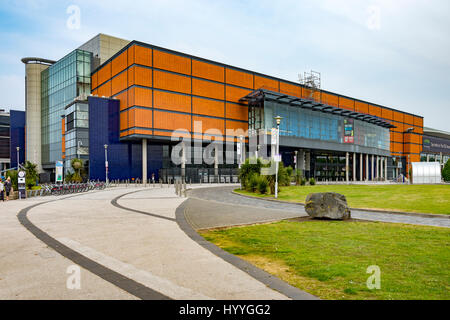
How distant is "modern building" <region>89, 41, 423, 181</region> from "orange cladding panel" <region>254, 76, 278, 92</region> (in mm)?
217

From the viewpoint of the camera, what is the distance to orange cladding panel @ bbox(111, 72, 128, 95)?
52.3 metres

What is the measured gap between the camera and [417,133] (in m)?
104

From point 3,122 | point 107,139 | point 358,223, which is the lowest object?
point 358,223

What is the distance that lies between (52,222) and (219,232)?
614cm

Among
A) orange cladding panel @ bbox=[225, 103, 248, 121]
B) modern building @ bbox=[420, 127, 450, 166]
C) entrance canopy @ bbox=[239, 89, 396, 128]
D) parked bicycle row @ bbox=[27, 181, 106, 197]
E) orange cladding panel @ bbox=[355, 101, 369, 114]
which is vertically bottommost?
parked bicycle row @ bbox=[27, 181, 106, 197]

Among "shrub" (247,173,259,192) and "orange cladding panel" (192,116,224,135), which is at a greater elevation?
"orange cladding panel" (192,116,224,135)

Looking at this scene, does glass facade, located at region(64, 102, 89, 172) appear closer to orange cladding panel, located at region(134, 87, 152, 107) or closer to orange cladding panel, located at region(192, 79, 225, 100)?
orange cladding panel, located at region(134, 87, 152, 107)

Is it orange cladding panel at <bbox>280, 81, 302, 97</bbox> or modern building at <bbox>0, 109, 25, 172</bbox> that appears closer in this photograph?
orange cladding panel at <bbox>280, 81, 302, 97</bbox>

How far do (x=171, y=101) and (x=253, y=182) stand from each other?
1218 inches

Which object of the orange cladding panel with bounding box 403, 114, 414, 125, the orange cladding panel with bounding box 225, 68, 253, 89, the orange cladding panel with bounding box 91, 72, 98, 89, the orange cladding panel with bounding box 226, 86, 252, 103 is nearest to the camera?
the orange cladding panel with bounding box 226, 86, 252, 103

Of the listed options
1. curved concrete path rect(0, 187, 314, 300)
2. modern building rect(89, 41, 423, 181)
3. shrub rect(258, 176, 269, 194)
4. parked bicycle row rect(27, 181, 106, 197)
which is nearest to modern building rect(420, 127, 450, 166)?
modern building rect(89, 41, 423, 181)

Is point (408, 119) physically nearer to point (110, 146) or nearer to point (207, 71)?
→ point (207, 71)
